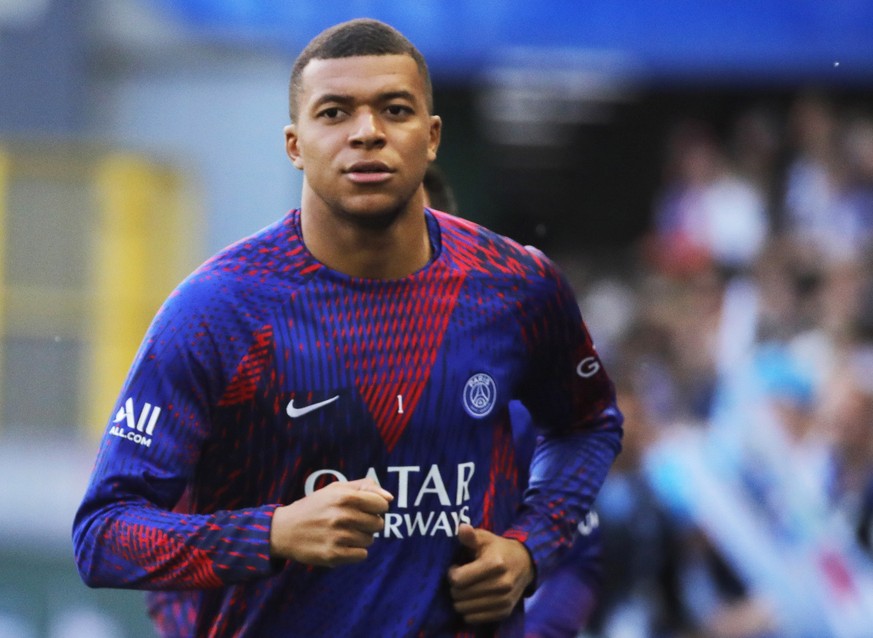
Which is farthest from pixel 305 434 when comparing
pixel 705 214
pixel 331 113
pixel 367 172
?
pixel 705 214

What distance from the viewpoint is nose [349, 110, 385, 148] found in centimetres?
316

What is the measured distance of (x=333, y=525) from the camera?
9.66 ft

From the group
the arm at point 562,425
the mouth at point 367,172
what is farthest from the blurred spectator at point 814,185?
the mouth at point 367,172

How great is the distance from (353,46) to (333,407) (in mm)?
688

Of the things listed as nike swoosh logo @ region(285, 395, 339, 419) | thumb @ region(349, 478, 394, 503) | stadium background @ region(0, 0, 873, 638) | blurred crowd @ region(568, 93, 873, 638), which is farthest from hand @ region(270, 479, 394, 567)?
stadium background @ region(0, 0, 873, 638)

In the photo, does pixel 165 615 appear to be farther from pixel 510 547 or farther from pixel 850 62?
pixel 850 62

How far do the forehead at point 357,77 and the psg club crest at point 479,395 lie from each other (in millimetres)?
575

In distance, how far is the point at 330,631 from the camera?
3229mm

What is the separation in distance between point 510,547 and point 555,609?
104cm

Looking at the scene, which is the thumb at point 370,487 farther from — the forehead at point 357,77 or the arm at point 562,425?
the forehead at point 357,77

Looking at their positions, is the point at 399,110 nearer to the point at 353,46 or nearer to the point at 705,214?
the point at 353,46

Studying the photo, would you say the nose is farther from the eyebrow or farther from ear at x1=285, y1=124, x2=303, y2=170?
ear at x1=285, y1=124, x2=303, y2=170

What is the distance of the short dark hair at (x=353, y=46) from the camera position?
3234 mm

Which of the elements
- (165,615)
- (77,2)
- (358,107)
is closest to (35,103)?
(77,2)
